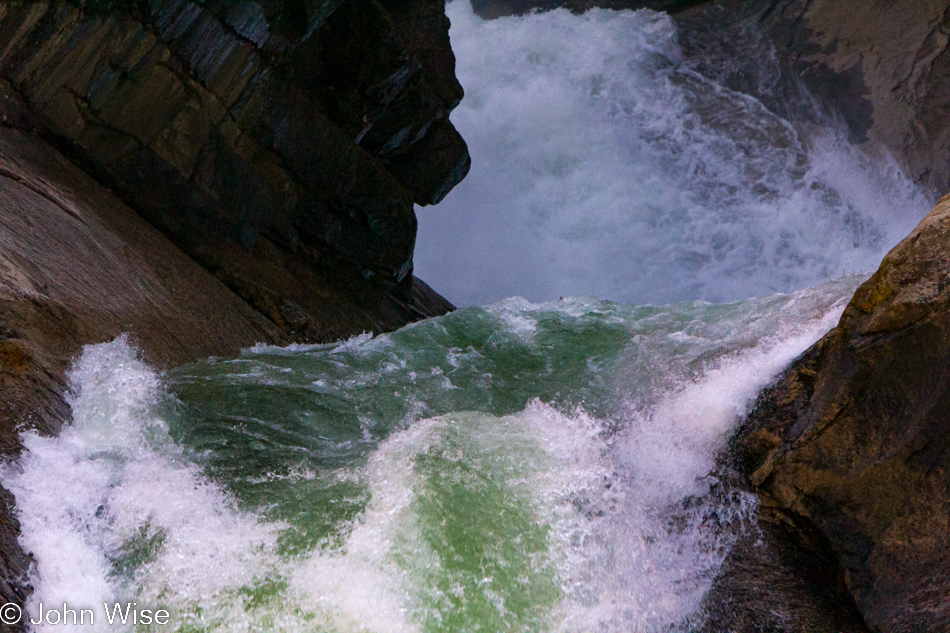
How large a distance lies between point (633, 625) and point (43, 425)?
2841 mm

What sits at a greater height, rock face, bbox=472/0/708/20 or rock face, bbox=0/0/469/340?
rock face, bbox=472/0/708/20

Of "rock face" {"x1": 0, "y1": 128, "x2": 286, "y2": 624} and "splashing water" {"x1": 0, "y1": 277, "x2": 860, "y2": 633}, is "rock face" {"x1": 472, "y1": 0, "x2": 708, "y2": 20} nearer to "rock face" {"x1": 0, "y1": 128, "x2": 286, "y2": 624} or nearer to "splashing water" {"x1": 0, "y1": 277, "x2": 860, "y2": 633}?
"splashing water" {"x1": 0, "y1": 277, "x2": 860, "y2": 633}

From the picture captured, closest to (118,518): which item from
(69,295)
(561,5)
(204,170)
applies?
(69,295)

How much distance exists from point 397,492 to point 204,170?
3757 mm

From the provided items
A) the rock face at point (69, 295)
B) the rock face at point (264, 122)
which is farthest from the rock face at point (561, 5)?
the rock face at point (69, 295)

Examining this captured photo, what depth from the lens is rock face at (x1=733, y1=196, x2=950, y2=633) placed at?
3.02 metres

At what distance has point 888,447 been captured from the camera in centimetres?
317

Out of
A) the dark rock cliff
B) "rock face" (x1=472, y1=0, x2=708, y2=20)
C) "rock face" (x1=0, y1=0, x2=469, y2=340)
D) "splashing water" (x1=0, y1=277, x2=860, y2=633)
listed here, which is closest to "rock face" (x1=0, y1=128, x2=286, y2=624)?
the dark rock cliff

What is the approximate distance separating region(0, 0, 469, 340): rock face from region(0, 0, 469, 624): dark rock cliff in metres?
0.01

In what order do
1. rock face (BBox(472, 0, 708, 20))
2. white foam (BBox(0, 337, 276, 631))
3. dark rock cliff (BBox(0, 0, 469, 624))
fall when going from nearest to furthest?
white foam (BBox(0, 337, 276, 631)), dark rock cliff (BBox(0, 0, 469, 624)), rock face (BBox(472, 0, 708, 20))

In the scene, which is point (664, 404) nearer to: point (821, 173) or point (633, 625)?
point (633, 625)

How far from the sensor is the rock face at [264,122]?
549 centimetres

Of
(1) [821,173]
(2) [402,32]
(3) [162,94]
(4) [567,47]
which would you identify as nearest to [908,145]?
(1) [821,173]

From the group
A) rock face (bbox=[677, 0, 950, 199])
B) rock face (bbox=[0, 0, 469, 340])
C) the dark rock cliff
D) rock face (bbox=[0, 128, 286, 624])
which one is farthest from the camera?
rock face (bbox=[677, 0, 950, 199])
